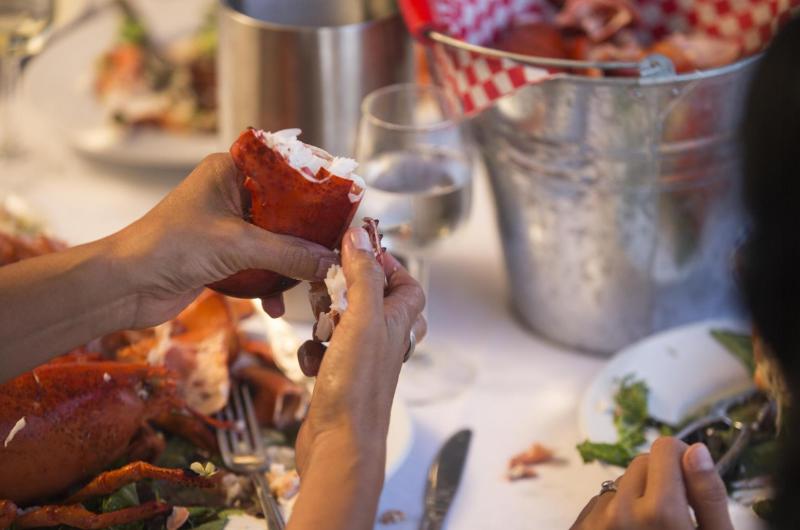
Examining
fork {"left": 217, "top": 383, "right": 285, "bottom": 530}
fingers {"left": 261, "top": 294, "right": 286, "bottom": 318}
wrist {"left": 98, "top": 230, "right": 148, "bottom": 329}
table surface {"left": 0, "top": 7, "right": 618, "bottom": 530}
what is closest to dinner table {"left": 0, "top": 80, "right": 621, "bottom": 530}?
table surface {"left": 0, "top": 7, "right": 618, "bottom": 530}

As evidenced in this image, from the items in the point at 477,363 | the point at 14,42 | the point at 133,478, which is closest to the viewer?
the point at 133,478

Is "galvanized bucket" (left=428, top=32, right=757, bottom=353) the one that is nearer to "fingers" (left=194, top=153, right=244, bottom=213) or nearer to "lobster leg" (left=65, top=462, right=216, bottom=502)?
"fingers" (left=194, top=153, right=244, bottom=213)

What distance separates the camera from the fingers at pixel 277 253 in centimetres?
88

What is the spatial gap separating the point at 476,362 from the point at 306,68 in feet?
1.42

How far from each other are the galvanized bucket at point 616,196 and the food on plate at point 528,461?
23cm

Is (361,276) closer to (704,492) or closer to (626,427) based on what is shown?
(704,492)

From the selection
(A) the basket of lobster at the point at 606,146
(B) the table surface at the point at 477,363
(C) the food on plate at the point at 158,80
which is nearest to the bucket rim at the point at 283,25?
(A) the basket of lobster at the point at 606,146

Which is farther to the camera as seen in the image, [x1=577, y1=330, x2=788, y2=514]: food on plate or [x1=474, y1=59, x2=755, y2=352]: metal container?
[x1=474, y1=59, x2=755, y2=352]: metal container

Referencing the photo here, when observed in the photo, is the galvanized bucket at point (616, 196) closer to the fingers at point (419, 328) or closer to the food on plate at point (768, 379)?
the food on plate at point (768, 379)

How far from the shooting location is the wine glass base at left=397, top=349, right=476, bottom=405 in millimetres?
1267

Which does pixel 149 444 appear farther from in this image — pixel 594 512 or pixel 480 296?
pixel 480 296

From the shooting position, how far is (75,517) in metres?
0.95

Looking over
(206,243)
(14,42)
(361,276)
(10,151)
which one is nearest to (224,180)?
(206,243)

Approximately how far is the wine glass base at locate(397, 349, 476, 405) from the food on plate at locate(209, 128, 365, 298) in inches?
16.0
